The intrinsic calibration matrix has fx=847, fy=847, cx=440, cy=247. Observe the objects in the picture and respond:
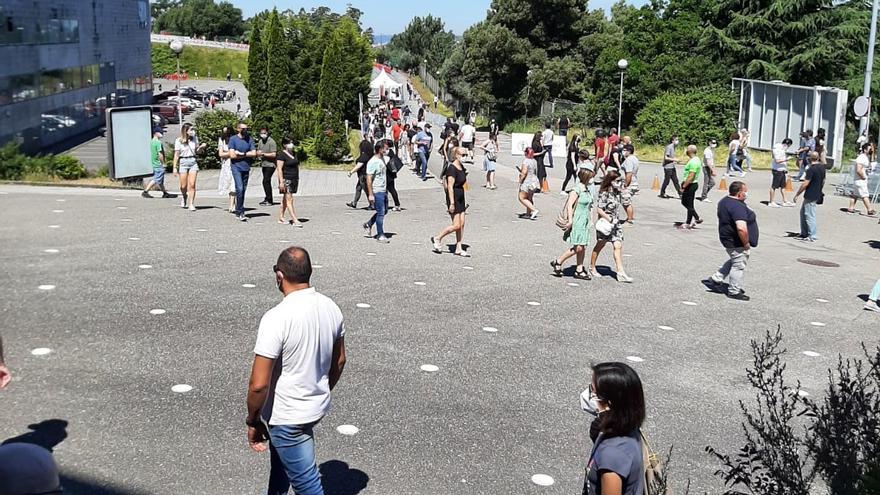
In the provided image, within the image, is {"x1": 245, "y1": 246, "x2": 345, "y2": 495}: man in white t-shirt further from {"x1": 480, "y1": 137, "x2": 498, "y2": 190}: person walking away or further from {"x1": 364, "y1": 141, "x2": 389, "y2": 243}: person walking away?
{"x1": 480, "y1": 137, "x2": 498, "y2": 190}: person walking away

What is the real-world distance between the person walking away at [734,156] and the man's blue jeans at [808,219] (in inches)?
A: 404

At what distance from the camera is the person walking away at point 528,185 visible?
18.6m

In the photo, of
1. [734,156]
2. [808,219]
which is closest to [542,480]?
[808,219]

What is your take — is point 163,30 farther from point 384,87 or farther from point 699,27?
point 699,27

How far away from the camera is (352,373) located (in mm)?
7824

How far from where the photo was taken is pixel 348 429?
21.5 ft

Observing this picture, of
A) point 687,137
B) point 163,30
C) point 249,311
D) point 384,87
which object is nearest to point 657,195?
point 687,137

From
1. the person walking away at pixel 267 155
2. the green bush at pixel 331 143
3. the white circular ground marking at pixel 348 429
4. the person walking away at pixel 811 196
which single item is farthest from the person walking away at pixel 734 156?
→ the white circular ground marking at pixel 348 429

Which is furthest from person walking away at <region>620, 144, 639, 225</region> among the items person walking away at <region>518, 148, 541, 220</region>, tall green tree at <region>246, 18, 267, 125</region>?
tall green tree at <region>246, 18, 267, 125</region>

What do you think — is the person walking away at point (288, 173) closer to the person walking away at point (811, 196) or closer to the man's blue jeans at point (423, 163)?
the person walking away at point (811, 196)

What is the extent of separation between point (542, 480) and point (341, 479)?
140 centimetres

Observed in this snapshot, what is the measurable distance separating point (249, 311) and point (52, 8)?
41.5 metres

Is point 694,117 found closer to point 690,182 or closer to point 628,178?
point 628,178

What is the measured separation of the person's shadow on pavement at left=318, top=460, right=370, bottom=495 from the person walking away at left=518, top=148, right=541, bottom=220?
1308 centimetres
